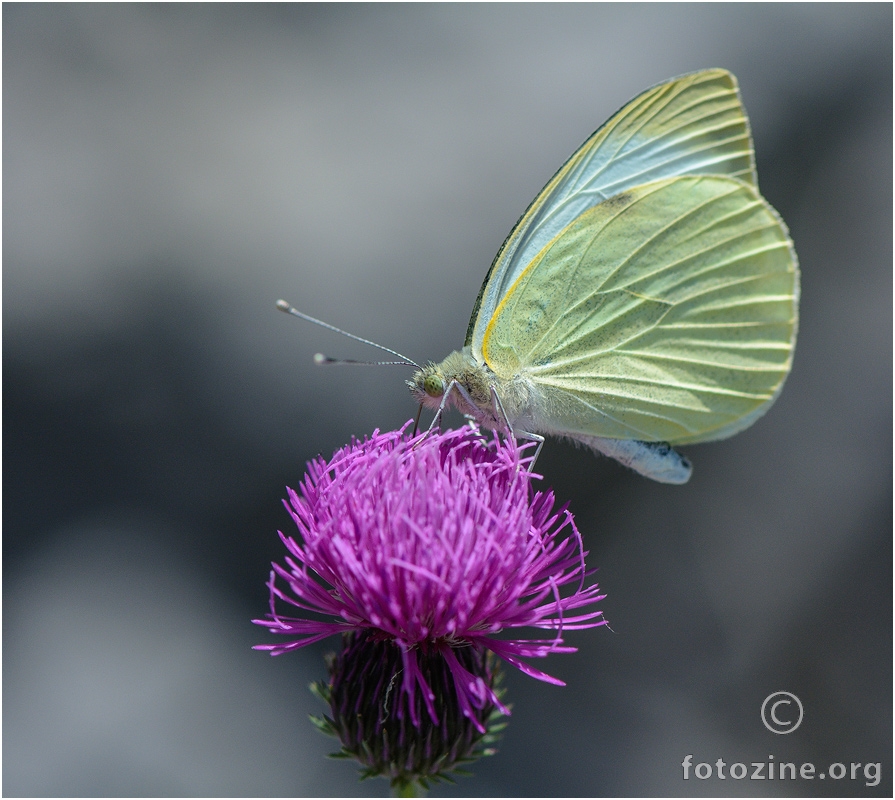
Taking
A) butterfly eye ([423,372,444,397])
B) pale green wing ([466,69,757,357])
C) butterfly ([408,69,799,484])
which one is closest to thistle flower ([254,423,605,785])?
butterfly eye ([423,372,444,397])

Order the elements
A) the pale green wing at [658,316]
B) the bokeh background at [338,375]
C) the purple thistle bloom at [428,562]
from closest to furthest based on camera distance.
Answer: the purple thistle bloom at [428,562]
the pale green wing at [658,316]
the bokeh background at [338,375]

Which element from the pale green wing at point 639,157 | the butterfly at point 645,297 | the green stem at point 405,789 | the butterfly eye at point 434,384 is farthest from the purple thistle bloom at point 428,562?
the pale green wing at point 639,157

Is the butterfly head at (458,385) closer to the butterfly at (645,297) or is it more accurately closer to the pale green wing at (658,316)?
the butterfly at (645,297)

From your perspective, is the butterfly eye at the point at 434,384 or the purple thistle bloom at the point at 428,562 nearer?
the purple thistle bloom at the point at 428,562

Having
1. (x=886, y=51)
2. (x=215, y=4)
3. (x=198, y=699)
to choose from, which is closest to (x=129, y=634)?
(x=198, y=699)

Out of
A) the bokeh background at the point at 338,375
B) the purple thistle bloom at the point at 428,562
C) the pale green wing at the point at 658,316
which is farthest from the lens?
the bokeh background at the point at 338,375

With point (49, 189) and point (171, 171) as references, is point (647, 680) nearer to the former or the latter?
point (171, 171)

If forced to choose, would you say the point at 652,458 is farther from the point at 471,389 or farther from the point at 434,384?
the point at 434,384
